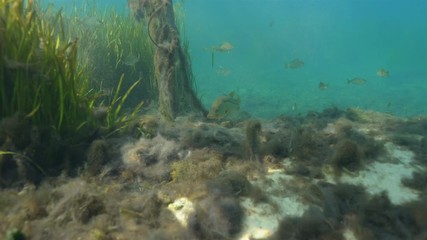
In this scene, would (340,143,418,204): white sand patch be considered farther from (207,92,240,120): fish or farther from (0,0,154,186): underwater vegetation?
(207,92,240,120): fish

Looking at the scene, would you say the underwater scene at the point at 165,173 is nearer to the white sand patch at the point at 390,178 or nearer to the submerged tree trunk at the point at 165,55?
the white sand patch at the point at 390,178

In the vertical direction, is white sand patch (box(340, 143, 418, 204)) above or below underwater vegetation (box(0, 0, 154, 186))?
below

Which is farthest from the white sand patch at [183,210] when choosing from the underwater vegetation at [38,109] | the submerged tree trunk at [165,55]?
the submerged tree trunk at [165,55]

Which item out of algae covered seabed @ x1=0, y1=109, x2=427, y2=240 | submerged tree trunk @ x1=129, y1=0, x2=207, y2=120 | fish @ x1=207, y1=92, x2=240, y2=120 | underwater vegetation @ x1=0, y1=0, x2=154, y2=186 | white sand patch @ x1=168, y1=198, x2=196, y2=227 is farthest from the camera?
submerged tree trunk @ x1=129, y1=0, x2=207, y2=120

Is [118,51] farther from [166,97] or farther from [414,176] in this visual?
[414,176]

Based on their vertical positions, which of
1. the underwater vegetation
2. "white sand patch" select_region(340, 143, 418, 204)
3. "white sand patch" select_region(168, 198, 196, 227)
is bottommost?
"white sand patch" select_region(340, 143, 418, 204)

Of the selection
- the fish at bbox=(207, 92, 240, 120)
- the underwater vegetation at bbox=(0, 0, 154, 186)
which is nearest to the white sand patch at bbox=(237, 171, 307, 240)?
the underwater vegetation at bbox=(0, 0, 154, 186)

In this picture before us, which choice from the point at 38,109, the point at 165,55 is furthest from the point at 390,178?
the point at 165,55

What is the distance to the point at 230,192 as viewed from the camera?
11.4ft

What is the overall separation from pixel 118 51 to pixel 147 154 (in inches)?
247

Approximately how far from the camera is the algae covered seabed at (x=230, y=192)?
9.75ft

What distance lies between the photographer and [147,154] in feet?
14.3

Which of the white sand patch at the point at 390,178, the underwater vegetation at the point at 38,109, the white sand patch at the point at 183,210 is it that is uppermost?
the underwater vegetation at the point at 38,109

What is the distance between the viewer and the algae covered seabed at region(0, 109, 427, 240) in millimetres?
2971
